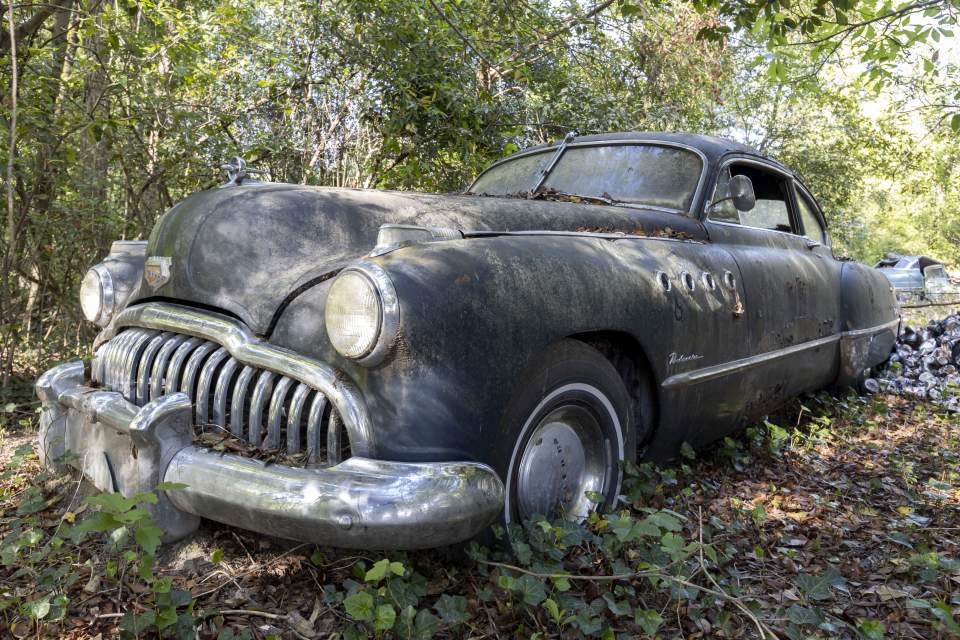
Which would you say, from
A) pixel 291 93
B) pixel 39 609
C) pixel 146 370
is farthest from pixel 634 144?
pixel 291 93

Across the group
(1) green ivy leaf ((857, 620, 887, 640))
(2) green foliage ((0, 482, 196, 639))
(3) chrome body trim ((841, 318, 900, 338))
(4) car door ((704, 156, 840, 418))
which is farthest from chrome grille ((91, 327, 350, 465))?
(3) chrome body trim ((841, 318, 900, 338))

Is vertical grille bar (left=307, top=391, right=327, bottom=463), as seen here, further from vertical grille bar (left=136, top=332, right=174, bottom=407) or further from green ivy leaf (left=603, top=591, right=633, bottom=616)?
green ivy leaf (left=603, top=591, right=633, bottom=616)

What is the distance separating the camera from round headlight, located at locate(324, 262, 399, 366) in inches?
74.2

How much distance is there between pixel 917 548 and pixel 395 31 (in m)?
5.94

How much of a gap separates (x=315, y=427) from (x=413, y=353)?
1.12 feet

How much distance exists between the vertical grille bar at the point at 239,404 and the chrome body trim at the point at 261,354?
0.05 metres

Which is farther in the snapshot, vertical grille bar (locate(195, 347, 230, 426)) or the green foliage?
vertical grille bar (locate(195, 347, 230, 426))

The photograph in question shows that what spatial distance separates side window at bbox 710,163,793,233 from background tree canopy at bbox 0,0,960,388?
0.82m

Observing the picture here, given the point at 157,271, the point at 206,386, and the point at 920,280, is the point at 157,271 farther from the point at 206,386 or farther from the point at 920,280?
the point at 920,280

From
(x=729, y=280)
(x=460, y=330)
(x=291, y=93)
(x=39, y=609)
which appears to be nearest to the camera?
(x=39, y=609)

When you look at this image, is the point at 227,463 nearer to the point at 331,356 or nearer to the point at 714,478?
the point at 331,356

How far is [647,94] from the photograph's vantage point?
1064cm

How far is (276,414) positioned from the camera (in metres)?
2.02

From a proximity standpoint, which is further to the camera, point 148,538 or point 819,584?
point 819,584
